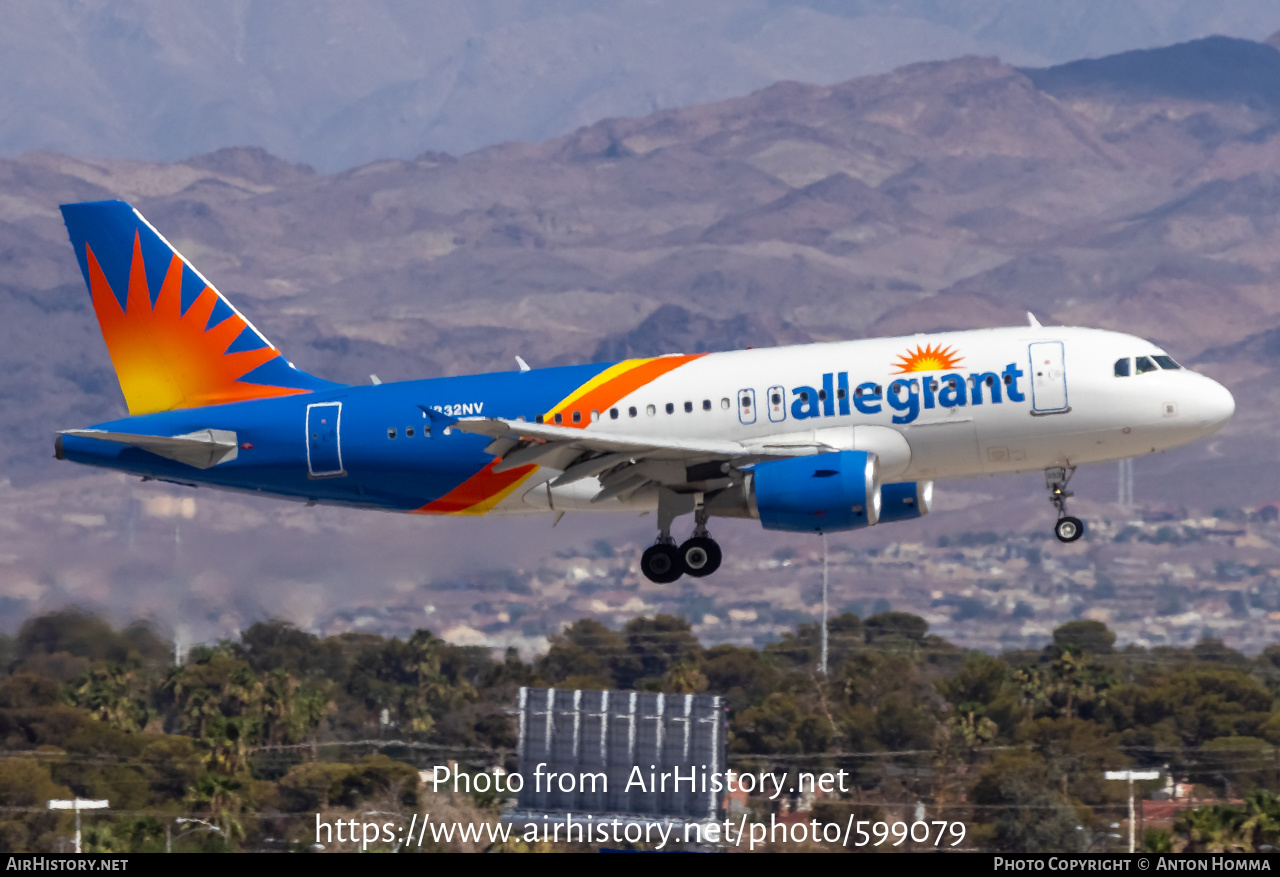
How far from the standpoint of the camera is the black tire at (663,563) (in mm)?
42094

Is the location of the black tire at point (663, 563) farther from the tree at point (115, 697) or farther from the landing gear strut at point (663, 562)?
the tree at point (115, 697)

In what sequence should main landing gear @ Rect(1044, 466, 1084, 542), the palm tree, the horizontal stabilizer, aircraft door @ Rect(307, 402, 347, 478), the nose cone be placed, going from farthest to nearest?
the palm tree → the horizontal stabilizer → aircraft door @ Rect(307, 402, 347, 478) → main landing gear @ Rect(1044, 466, 1084, 542) → the nose cone

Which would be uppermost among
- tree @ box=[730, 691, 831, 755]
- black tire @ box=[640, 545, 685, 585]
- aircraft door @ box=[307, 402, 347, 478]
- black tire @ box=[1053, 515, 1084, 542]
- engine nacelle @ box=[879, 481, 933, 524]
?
aircraft door @ box=[307, 402, 347, 478]

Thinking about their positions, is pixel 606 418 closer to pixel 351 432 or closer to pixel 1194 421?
pixel 351 432

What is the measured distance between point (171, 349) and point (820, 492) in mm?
17219

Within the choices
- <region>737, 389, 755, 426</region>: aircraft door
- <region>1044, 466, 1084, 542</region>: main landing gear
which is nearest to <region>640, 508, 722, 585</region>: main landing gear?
<region>737, 389, 755, 426</region>: aircraft door

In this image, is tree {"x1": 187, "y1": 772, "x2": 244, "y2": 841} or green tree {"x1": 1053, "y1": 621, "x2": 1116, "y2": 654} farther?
green tree {"x1": 1053, "y1": 621, "x2": 1116, "y2": 654}

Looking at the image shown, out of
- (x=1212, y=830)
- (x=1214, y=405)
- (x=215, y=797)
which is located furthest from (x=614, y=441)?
(x=215, y=797)

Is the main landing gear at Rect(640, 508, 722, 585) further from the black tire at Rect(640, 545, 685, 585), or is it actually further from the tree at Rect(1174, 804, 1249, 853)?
the tree at Rect(1174, 804, 1249, 853)

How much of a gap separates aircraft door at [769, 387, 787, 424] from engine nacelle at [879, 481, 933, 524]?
3259 mm

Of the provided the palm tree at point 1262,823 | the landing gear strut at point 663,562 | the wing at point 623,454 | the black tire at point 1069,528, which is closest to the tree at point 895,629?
the palm tree at point 1262,823

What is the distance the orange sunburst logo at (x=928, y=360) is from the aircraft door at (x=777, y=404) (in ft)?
8.27

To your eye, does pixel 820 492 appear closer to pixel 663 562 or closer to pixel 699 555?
pixel 699 555

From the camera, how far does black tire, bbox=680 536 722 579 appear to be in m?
42.0
